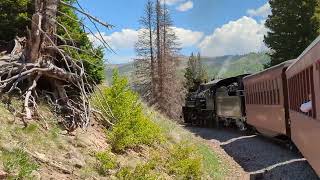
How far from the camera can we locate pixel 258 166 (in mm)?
17094

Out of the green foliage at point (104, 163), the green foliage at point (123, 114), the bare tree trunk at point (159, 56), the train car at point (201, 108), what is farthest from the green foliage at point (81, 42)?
the bare tree trunk at point (159, 56)

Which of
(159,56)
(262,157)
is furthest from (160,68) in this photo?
(262,157)

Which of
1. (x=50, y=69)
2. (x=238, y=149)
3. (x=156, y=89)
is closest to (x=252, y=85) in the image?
(x=238, y=149)

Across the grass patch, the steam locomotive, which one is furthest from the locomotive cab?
the grass patch

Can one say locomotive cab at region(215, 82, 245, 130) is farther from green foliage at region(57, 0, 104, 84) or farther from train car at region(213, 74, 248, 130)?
green foliage at region(57, 0, 104, 84)

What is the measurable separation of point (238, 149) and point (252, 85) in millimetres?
2687

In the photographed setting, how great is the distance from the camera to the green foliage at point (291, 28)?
41000mm

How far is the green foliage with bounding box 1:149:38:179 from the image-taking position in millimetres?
6684

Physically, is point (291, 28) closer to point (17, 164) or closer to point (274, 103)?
point (274, 103)

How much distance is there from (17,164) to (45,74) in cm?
419

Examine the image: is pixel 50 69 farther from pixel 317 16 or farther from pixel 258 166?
pixel 317 16

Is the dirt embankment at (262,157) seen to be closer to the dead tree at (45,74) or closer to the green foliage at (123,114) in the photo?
the green foliage at (123,114)

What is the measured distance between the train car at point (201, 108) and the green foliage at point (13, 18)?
1909cm

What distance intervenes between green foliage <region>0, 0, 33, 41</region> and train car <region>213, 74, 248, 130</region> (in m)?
15.2
